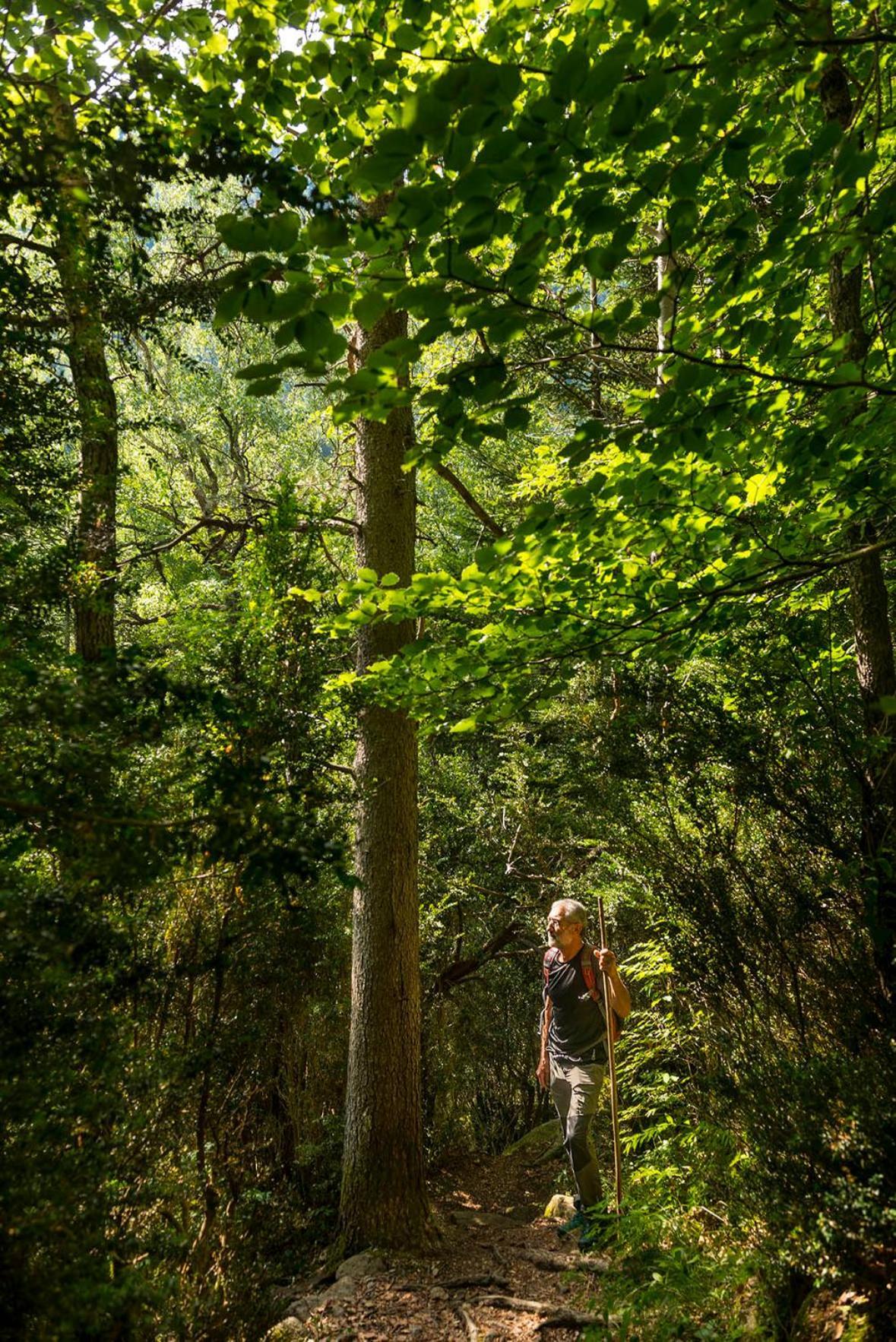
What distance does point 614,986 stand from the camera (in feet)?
15.9

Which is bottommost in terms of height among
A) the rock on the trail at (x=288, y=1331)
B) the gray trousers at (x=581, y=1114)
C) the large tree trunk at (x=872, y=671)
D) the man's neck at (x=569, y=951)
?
the rock on the trail at (x=288, y=1331)

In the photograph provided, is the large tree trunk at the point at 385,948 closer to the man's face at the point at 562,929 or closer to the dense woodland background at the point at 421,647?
the dense woodland background at the point at 421,647

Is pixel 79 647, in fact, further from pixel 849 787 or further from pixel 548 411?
pixel 548 411

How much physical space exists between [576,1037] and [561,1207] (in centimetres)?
207

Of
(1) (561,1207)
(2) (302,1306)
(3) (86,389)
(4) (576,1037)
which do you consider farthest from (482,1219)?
(3) (86,389)

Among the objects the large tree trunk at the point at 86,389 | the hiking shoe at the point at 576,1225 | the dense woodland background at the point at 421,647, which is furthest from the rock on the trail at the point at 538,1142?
the large tree trunk at the point at 86,389

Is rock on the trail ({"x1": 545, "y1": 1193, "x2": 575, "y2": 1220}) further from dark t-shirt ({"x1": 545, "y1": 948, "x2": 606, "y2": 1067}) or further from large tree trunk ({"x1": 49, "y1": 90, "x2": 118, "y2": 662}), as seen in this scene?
large tree trunk ({"x1": 49, "y1": 90, "x2": 118, "y2": 662})

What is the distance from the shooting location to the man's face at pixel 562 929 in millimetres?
5176

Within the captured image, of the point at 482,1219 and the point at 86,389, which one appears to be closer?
the point at 86,389

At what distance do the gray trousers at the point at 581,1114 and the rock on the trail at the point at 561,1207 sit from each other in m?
1.28

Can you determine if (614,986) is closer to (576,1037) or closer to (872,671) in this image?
(576,1037)

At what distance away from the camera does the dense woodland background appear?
196 centimetres

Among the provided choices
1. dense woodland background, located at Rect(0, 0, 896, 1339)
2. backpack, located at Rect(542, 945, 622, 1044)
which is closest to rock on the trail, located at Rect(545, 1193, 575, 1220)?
dense woodland background, located at Rect(0, 0, 896, 1339)

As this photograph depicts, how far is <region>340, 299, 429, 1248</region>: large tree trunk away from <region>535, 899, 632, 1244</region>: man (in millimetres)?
953
